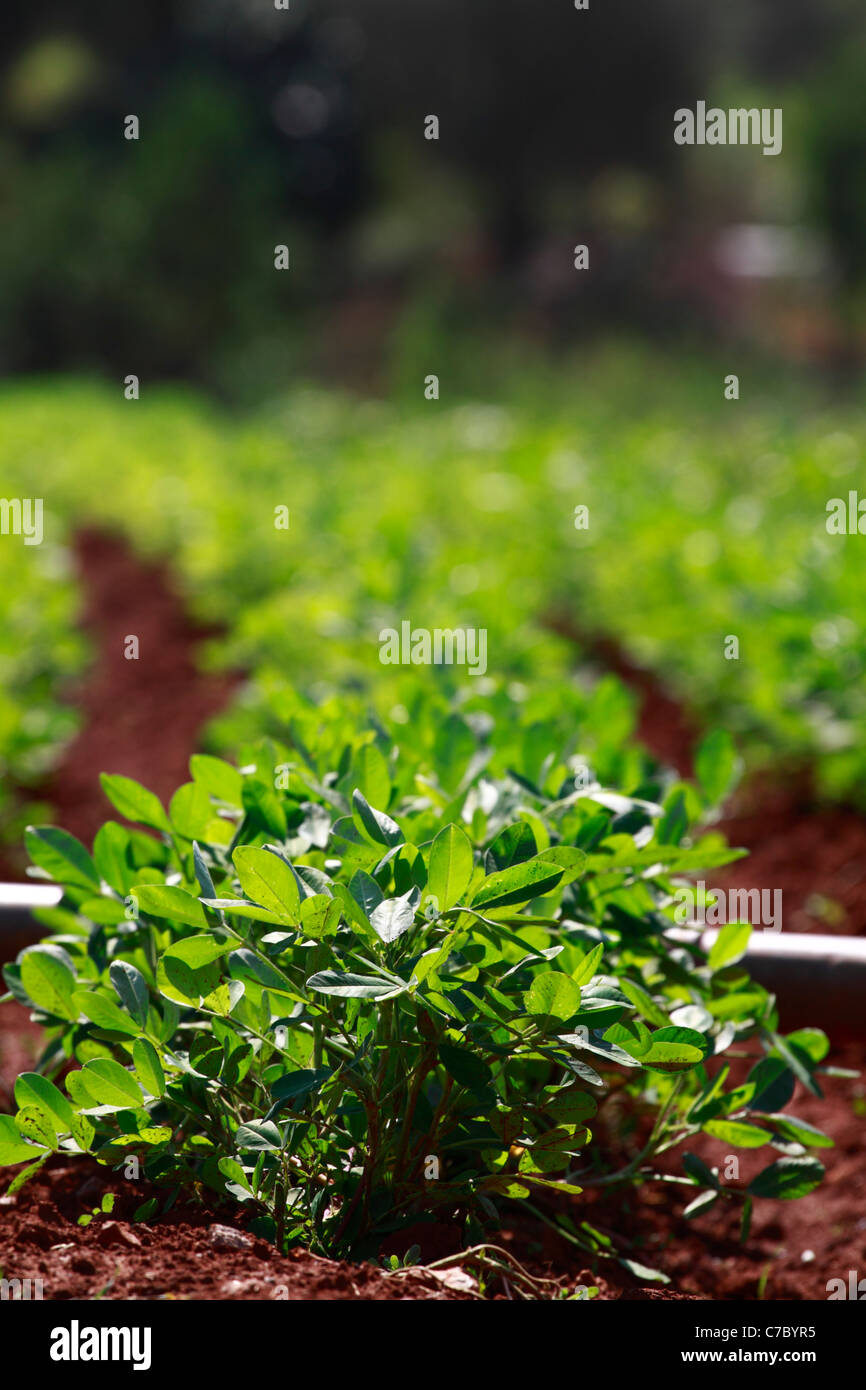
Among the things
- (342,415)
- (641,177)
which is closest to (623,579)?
(342,415)

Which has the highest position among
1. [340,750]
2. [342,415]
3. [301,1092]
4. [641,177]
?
[641,177]

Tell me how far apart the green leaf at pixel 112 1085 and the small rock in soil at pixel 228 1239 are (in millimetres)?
179

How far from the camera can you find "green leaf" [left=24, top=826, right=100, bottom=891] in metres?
1.84

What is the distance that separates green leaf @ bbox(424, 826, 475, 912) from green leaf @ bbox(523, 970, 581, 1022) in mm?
130

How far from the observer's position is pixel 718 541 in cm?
574

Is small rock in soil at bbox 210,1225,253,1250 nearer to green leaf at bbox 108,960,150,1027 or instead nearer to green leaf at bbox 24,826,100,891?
green leaf at bbox 108,960,150,1027

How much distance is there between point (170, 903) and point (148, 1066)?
188 millimetres

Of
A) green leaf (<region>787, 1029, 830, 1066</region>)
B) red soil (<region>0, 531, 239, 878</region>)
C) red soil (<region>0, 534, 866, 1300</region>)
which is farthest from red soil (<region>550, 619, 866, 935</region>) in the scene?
red soil (<region>0, 531, 239, 878</region>)

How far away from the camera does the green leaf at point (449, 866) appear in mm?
1461

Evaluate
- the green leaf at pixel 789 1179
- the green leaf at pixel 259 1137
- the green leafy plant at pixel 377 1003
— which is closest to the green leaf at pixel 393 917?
the green leafy plant at pixel 377 1003

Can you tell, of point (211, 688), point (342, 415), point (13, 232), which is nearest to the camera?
point (211, 688)

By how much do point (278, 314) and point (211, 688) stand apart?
89.7 feet

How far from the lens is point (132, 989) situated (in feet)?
5.28
